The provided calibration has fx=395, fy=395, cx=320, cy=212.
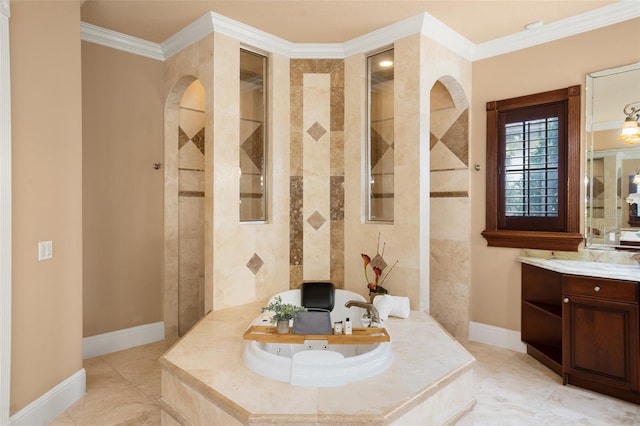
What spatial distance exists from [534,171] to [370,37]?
70.2 inches

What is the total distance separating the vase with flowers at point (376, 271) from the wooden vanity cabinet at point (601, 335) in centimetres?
129

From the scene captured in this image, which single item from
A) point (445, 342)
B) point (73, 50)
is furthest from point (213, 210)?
point (445, 342)

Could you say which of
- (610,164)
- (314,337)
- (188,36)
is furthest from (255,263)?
(610,164)

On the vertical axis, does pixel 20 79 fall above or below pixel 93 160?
above

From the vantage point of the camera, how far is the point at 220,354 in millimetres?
2264

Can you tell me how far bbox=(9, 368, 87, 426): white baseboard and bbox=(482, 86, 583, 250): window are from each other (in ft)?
10.9

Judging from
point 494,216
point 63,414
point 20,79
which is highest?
point 20,79

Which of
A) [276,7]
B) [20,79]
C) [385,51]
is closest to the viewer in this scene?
[20,79]

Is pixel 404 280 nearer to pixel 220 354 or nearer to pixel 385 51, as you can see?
pixel 220 354

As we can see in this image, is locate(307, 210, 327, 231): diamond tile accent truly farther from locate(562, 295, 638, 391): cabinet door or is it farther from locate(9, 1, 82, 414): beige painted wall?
locate(562, 295, 638, 391): cabinet door

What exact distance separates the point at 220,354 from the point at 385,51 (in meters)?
2.71

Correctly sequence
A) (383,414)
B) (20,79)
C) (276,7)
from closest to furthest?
(383,414), (20,79), (276,7)

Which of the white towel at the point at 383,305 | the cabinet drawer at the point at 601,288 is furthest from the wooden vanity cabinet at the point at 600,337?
the white towel at the point at 383,305

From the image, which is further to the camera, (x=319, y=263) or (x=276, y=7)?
(x=319, y=263)
